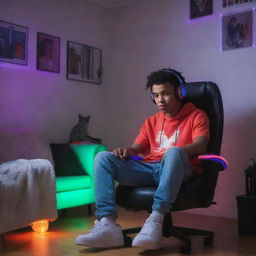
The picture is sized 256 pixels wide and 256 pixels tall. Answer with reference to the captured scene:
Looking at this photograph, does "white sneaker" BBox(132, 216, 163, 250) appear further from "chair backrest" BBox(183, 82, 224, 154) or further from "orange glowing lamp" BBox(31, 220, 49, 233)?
"orange glowing lamp" BBox(31, 220, 49, 233)

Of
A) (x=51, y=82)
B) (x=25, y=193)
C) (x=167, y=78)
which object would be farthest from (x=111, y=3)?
(x=25, y=193)

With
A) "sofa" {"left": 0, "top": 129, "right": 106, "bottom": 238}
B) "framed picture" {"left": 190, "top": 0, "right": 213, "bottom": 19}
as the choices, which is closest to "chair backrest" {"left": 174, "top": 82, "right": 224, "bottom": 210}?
"sofa" {"left": 0, "top": 129, "right": 106, "bottom": 238}

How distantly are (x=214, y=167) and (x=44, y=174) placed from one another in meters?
1.14

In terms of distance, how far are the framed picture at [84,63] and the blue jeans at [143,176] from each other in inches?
71.7

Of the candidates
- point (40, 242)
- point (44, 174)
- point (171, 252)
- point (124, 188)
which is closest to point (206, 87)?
point (124, 188)

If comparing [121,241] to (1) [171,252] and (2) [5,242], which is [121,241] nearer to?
(1) [171,252]

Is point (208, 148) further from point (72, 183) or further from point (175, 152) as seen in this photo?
point (72, 183)

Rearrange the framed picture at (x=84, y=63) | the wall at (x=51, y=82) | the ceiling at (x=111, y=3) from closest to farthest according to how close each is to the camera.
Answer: the wall at (x=51, y=82) < the framed picture at (x=84, y=63) < the ceiling at (x=111, y=3)

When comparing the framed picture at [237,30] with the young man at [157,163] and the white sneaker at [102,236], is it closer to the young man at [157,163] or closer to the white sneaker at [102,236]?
the young man at [157,163]

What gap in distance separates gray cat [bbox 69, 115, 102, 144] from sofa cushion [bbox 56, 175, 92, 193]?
52cm

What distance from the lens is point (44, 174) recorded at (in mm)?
2648

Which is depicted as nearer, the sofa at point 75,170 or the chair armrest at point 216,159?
the chair armrest at point 216,159

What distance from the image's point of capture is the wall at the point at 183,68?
3.29 metres

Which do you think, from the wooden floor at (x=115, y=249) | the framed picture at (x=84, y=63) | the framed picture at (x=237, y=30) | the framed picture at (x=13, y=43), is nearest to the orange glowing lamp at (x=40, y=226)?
the wooden floor at (x=115, y=249)
